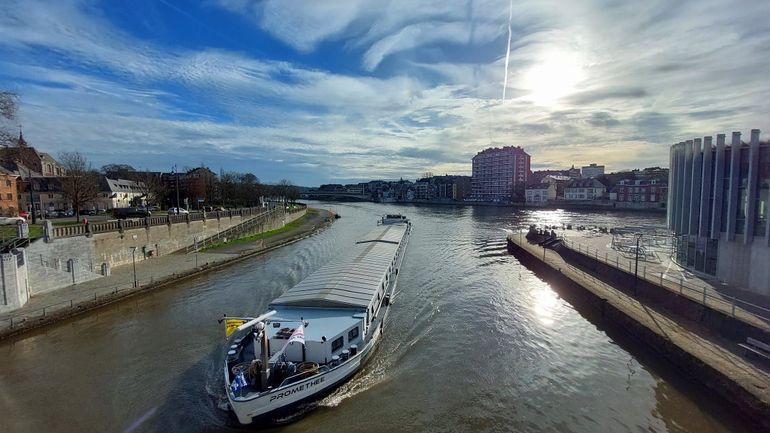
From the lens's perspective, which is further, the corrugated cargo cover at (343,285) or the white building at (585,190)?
the white building at (585,190)

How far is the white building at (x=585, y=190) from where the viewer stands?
5541 inches

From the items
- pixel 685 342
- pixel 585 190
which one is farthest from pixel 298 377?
pixel 585 190

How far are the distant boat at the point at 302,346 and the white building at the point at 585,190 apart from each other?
14144 centimetres

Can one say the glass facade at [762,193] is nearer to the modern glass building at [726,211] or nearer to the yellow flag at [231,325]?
the modern glass building at [726,211]

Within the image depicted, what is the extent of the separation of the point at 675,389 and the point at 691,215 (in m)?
17.3

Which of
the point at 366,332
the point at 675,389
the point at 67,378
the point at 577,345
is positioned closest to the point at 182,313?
the point at 67,378

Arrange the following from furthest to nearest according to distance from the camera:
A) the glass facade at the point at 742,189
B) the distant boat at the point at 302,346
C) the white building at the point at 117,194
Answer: the white building at the point at 117,194 → the glass facade at the point at 742,189 → the distant boat at the point at 302,346

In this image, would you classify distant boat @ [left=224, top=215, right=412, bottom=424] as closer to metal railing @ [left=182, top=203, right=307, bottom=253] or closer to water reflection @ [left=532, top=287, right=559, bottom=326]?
water reflection @ [left=532, top=287, right=559, bottom=326]

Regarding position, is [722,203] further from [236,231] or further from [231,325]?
[236,231]

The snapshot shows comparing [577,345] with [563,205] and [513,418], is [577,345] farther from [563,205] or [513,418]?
[563,205]

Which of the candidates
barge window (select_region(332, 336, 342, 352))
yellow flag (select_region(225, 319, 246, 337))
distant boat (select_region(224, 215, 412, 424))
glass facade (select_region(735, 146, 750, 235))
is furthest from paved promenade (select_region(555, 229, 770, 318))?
yellow flag (select_region(225, 319, 246, 337))

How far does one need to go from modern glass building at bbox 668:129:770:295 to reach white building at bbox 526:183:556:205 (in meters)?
127

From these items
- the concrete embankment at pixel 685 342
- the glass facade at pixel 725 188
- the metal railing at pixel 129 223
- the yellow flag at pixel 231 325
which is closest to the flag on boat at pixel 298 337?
the yellow flag at pixel 231 325

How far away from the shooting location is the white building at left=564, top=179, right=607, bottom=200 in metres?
141
